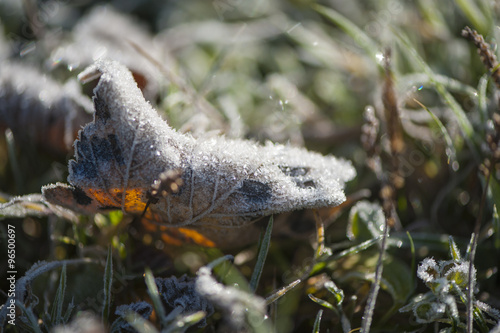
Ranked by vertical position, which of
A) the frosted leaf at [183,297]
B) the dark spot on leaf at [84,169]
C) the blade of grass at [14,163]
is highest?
the dark spot on leaf at [84,169]

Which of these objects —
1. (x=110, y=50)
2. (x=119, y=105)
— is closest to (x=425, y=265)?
(x=119, y=105)

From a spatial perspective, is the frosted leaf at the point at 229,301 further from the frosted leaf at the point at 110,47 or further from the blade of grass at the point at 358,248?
the frosted leaf at the point at 110,47

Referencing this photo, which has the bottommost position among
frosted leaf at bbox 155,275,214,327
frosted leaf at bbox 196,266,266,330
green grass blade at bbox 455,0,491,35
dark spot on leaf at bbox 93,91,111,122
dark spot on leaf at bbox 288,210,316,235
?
frosted leaf at bbox 155,275,214,327

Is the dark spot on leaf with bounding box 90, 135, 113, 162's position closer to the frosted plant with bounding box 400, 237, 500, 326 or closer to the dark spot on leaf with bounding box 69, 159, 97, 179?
the dark spot on leaf with bounding box 69, 159, 97, 179

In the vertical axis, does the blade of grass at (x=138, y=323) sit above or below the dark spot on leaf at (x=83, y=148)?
below

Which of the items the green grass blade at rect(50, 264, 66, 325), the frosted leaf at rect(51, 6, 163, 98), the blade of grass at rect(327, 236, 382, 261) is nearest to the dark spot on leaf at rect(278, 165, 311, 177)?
the blade of grass at rect(327, 236, 382, 261)

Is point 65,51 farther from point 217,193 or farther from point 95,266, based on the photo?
point 217,193

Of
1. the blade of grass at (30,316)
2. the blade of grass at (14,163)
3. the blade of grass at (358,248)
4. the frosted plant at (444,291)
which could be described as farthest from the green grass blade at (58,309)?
the frosted plant at (444,291)

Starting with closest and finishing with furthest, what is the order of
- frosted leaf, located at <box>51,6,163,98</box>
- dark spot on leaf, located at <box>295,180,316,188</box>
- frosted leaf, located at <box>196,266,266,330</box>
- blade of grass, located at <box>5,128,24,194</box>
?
frosted leaf, located at <box>196,266,266,330</box> < dark spot on leaf, located at <box>295,180,316,188</box> < blade of grass, located at <box>5,128,24,194</box> < frosted leaf, located at <box>51,6,163,98</box>
